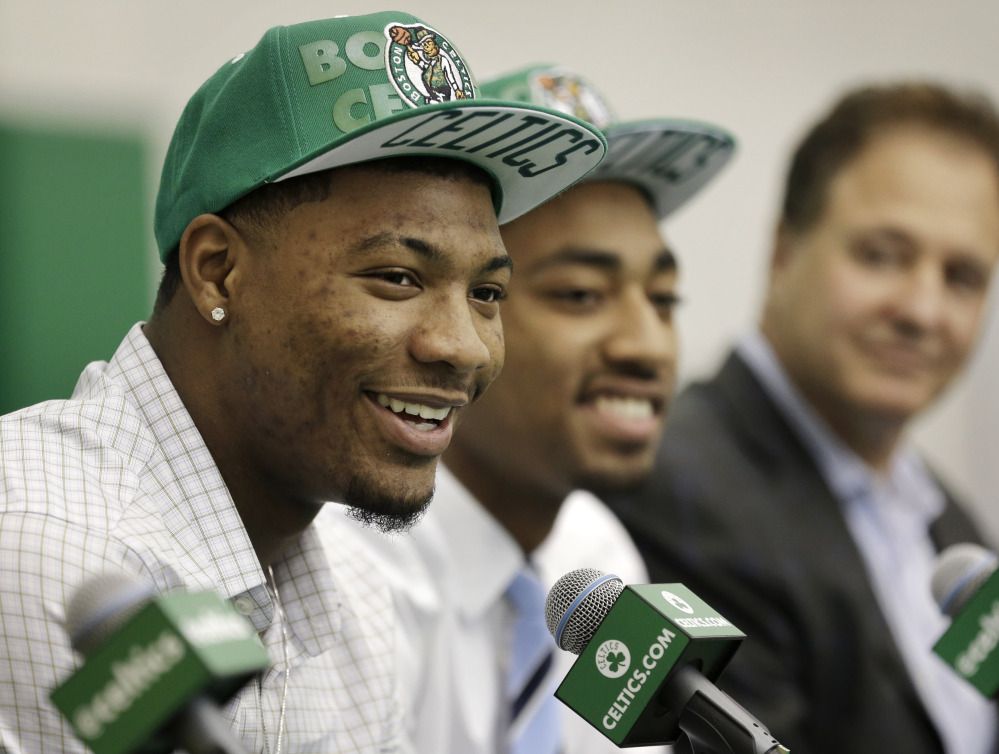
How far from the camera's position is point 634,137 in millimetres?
1821

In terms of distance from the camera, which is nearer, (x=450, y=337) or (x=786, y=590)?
(x=450, y=337)

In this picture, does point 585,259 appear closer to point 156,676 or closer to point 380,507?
point 380,507

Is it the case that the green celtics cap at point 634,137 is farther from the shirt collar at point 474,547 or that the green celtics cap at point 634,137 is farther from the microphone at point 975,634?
the microphone at point 975,634

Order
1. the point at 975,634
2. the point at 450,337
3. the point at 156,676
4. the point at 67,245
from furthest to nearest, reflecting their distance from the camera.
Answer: the point at 67,245, the point at 975,634, the point at 450,337, the point at 156,676

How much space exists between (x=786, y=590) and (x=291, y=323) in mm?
1433

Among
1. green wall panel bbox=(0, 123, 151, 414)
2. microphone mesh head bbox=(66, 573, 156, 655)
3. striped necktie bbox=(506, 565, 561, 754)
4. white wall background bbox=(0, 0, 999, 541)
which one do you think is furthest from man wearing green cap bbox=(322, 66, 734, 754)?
green wall panel bbox=(0, 123, 151, 414)

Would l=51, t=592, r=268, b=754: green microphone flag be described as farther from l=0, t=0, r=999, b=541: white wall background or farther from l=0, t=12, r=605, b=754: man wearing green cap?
l=0, t=0, r=999, b=541: white wall background

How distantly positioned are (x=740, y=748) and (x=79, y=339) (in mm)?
2313

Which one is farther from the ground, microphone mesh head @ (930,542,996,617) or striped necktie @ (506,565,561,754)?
microphone mesh head @ (930,542,996,617)

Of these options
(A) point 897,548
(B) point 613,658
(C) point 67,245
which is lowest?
(C) point 67,245

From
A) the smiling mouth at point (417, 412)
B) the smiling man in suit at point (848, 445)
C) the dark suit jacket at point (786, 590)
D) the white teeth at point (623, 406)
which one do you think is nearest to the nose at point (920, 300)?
the smiling man in suit at point (848, 445)

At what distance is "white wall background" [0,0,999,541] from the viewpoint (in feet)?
10.2

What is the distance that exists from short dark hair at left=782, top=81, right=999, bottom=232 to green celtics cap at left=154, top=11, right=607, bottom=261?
5.36ft

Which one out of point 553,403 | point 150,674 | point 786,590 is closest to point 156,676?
point 150,674
